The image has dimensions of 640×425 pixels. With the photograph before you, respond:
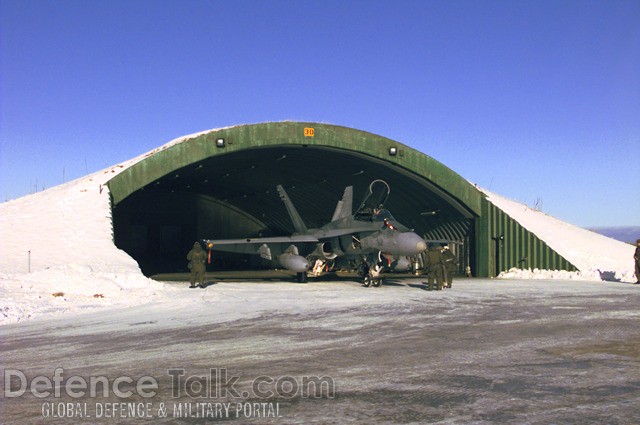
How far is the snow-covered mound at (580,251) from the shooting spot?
1020 inches

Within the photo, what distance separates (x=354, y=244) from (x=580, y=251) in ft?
42.2

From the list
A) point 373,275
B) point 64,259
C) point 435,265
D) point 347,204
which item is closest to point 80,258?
point 64,259

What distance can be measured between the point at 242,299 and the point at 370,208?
25.1 ft

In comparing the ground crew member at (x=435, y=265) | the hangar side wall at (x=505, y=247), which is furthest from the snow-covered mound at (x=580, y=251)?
the ground crew member at (x=435, y=265)

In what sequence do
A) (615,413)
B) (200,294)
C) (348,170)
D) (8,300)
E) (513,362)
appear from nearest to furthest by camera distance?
(615,413)
(513,362)
(8,300)
(200,294)
(348,170)

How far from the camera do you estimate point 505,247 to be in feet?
92.7

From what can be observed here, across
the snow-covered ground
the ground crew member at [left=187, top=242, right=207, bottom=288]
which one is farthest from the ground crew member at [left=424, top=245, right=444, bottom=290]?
the snow-covered ground

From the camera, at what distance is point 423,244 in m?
19.8

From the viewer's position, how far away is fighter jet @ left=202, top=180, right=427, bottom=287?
20859 mm

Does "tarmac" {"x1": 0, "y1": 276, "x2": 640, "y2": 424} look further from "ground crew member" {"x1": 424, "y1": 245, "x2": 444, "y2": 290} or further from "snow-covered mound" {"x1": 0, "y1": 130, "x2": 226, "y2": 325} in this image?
"ground crew member" {"x1": 424, "y1": 245, "x2": 444, "y2": 290}

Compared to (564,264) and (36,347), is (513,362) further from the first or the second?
(564,264)

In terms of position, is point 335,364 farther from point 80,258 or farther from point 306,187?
point 306,187

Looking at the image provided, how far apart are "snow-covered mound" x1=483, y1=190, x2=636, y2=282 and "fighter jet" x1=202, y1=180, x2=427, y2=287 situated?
7.75 m

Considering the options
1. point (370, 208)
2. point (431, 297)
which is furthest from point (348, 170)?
point (431, 297)
